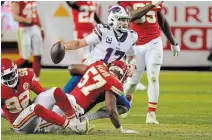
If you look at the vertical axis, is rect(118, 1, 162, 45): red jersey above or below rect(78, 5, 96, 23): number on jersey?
above

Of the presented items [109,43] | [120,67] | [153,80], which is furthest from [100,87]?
[153,80]

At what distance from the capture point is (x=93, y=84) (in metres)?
7.61

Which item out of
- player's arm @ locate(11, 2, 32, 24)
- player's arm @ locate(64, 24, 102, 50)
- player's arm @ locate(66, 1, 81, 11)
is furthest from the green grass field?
player's arm @ locate(66, 1, 81, 11)

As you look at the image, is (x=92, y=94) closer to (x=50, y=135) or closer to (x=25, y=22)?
(x=50, y=135)

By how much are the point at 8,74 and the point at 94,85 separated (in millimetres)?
781

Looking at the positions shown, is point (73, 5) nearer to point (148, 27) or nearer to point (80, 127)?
point (148, 27)

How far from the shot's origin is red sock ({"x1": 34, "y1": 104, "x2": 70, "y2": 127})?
726 centimetres

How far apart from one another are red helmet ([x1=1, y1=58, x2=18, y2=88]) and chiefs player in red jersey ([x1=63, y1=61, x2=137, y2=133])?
21.5 inches

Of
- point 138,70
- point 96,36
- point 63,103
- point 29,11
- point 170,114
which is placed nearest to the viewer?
point 63,103

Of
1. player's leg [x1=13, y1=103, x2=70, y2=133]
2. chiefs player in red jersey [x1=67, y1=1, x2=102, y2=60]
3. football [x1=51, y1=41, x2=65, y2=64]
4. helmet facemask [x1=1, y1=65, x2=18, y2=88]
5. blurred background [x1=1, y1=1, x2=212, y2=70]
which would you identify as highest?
football [x1=51, y1=41, x2=65, y2=64]

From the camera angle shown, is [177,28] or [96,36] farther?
[177,28]

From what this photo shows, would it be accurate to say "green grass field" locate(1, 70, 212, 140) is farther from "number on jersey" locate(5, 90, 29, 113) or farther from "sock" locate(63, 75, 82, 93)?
"sock" locate(63, 75, 82, 93)

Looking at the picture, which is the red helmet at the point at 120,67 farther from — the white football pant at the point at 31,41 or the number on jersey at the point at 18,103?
the white football pant at the point at 31,41

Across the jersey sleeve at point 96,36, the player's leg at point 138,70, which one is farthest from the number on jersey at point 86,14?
the jersey sleeve at point 96,36
